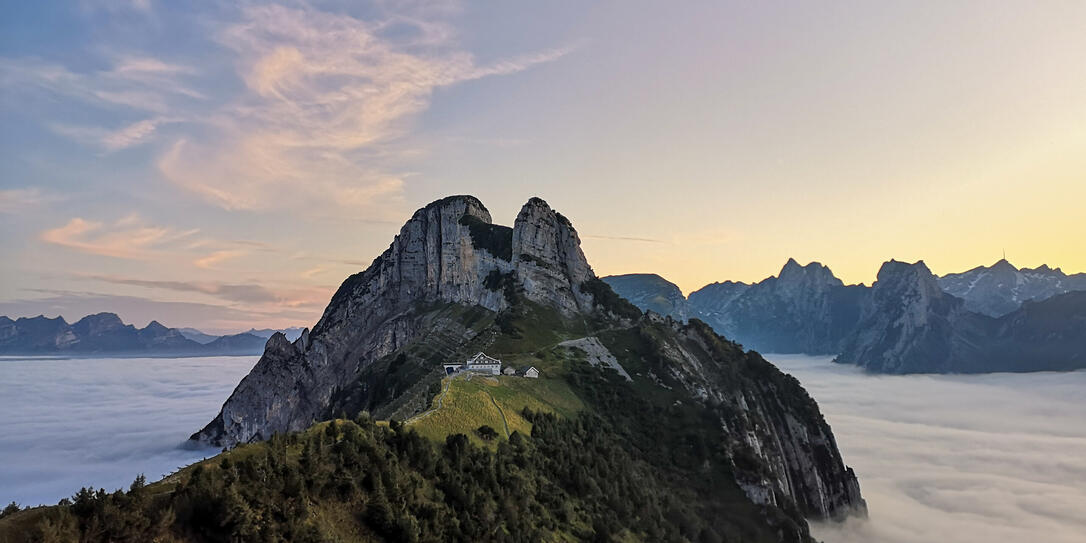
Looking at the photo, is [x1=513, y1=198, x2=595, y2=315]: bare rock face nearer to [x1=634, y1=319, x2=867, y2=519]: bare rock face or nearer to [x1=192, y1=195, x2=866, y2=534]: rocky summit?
[x1=192, y1=195, x2=866, y2=534]: rocky summit

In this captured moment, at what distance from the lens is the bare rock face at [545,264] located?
180 metres

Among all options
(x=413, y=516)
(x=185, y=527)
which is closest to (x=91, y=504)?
(x=185, y=527)

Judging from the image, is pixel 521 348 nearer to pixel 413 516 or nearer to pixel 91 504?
pixel 413 516

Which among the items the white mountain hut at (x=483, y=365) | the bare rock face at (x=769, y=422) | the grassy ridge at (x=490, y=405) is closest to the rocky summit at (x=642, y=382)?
the bare rock face at (x=769, y=422)

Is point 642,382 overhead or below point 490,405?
below

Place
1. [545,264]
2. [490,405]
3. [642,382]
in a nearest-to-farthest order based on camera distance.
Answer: [490,405] → [642,382] → [545,264]

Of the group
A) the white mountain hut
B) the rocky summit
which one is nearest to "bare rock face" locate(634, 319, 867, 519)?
the rocky summit

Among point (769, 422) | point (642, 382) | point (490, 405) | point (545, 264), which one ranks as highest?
point (545, 264)

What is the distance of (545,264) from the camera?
18700 cm

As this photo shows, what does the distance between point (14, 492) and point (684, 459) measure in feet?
732

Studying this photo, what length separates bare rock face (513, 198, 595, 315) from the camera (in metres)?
180

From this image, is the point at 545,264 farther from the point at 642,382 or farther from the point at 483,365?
the point at 483,365

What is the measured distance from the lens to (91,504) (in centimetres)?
2867

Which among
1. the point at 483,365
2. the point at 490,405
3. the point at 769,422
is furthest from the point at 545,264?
the point at 490,405
